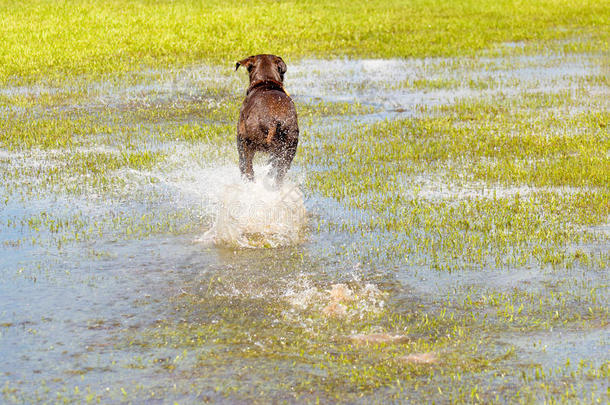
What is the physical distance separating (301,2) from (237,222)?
28572 millimetres

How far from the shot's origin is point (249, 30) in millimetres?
29688

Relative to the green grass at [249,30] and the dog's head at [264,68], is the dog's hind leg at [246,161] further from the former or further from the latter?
the green grass at [249,30]

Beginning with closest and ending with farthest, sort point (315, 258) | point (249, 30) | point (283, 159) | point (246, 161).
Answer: point (315, 258) < point (283, 159) < point (246, 161) < point (249, 30)

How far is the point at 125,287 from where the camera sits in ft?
28.8

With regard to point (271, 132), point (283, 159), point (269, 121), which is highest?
point (269, 121)

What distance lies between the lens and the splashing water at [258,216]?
10.3 m

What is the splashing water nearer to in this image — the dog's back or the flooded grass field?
the flooded grass field

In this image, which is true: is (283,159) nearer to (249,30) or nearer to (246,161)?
(246,161)

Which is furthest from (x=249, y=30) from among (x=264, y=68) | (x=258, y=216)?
(x=258, y=216)

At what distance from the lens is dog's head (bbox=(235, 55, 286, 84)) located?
12.0 m

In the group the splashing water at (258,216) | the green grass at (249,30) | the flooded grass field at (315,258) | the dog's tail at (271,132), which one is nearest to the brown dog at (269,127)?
the dog's tail at (271,132)

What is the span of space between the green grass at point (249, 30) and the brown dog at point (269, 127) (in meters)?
12.5

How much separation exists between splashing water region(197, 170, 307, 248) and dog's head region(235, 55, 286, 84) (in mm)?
1267

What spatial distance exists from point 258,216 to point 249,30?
19.5 metres
